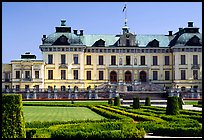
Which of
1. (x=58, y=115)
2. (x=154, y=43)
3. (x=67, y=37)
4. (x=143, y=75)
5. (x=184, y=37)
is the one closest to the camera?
(x=58, y=115)

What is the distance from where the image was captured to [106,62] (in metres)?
47.3

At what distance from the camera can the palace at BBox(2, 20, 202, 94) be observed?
148 ft

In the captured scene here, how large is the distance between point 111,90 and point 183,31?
13197mm

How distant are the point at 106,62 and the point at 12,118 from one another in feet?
131

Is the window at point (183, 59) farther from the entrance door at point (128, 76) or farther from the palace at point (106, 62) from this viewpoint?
the entrance door at point (128, 76)

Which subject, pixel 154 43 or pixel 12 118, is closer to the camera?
pixel 12 118

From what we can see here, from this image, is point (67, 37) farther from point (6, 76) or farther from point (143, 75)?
point (143, 75)

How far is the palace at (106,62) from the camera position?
45.2m

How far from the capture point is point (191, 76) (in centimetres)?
4650

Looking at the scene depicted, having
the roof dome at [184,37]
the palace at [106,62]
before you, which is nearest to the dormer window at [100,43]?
the palace at [106,62]

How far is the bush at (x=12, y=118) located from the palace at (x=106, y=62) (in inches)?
1458

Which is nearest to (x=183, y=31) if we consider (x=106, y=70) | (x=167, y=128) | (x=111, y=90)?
(x=106, y=70)

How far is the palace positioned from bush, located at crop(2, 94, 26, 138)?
121 feet

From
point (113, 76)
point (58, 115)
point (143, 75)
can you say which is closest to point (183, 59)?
point (143, 75)
